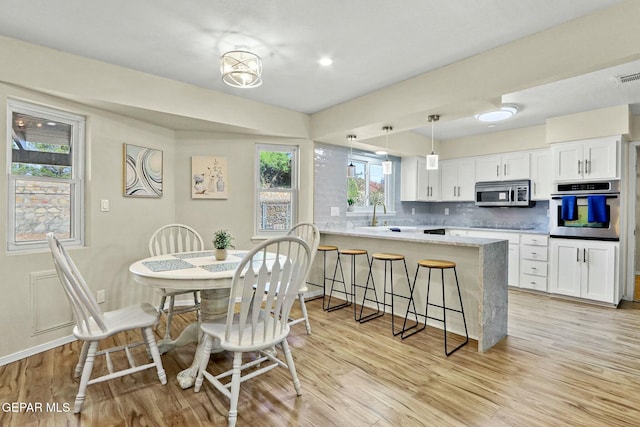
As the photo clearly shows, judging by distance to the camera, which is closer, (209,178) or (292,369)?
(292,369)

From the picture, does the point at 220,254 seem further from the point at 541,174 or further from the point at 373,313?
the point at 541,174

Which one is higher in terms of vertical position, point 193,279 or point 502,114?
point 502,114

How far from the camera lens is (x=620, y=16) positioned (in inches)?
78.0

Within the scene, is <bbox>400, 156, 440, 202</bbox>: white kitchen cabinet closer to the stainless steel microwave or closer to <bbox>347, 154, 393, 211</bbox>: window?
<bbox>347, 154, 393, 211</bbox>: window

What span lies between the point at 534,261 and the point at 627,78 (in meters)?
2.40

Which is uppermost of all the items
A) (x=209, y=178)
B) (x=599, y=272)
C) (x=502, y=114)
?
(x=502, y=114)

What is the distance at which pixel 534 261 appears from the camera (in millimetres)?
4449

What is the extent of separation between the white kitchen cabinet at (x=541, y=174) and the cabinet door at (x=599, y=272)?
98 cm

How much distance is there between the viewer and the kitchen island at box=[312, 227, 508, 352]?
2.68 m

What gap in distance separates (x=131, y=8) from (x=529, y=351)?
383 centimetres

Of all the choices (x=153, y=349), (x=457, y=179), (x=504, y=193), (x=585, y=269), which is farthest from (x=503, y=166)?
(x=153, y=349)

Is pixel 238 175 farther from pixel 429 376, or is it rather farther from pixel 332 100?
pixel 429 376

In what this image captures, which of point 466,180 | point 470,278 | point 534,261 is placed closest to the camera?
point 470,278

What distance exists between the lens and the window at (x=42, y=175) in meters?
2.57
